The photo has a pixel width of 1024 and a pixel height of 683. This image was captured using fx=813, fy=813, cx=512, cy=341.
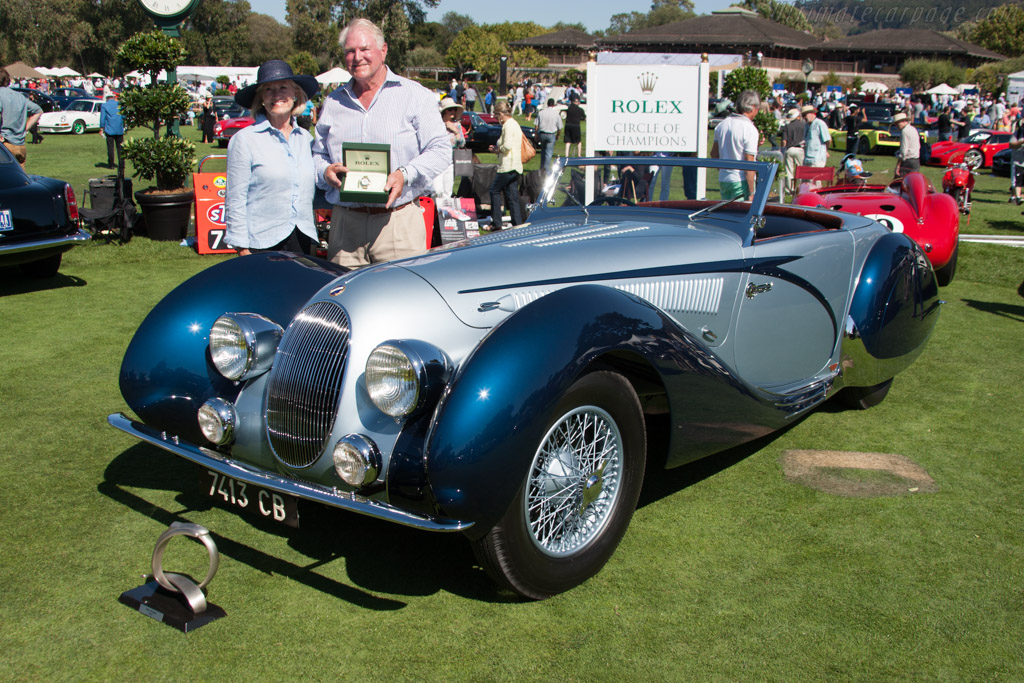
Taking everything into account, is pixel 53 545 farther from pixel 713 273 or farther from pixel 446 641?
pixel 713 273

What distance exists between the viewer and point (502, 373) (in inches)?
101

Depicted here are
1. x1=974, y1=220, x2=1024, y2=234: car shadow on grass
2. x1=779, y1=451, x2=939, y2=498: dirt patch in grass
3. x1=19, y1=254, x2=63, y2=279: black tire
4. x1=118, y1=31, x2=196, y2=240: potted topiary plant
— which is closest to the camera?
x1=779, y1=451, x2=939, y2=498: dirt patch in grass

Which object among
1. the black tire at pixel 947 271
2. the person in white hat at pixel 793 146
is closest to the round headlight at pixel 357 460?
the black tire at pixel 947 271

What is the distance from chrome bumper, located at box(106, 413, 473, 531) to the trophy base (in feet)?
1.53

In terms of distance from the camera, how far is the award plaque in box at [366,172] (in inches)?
159

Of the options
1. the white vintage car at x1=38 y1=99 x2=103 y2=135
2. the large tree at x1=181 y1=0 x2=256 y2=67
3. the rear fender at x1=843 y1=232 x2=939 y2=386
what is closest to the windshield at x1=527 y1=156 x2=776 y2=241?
the rear fender at x1=843 y1=232 x2=939 y2=386

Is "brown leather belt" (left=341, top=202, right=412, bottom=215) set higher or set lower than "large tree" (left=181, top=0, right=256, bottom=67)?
lower

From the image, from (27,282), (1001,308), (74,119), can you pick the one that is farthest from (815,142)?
(74,119)

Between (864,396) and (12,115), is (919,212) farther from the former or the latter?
(12,115)

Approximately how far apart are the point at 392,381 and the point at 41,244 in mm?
5802

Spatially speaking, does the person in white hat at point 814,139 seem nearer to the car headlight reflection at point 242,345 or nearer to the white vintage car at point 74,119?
the car headlight reflection at point 242,345

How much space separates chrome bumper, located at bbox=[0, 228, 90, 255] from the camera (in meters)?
6.80

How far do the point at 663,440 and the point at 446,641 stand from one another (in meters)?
1.79

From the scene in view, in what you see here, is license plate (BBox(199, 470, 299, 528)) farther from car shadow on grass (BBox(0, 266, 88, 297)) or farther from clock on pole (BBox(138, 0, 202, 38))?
clock on pole (BBox(138, 0, 202, 38))
